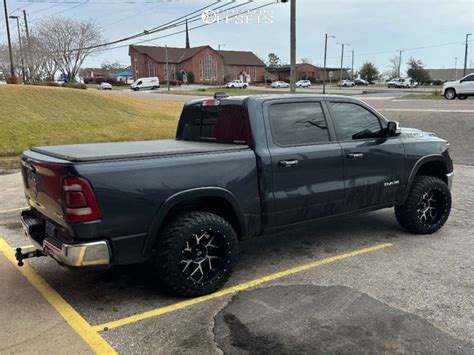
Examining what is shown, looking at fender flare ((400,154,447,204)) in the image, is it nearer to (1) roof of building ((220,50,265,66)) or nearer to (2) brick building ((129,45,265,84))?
(2) brick building ((129,45,265,84))

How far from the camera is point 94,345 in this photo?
10.8 feet

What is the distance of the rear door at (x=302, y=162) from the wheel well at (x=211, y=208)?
416 mm

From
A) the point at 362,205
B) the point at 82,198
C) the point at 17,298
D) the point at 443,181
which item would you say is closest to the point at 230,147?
the point at 82,198

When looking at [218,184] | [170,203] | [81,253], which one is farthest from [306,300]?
[81,253]

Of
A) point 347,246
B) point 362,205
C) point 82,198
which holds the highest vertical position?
point 82,198

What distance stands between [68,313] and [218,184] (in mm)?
1623

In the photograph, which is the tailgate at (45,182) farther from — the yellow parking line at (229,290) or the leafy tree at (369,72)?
the leafy tree at (369,72)

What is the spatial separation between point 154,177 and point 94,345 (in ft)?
4.28

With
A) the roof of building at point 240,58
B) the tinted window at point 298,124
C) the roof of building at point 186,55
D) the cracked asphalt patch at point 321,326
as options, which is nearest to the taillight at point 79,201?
the cracked asphalt patch at point 321,326

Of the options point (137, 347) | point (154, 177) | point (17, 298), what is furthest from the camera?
point (17, 298)

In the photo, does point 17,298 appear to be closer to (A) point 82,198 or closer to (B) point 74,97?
(A) point 82,198

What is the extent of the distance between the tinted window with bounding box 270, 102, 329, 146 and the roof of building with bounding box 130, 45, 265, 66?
95.4 metres

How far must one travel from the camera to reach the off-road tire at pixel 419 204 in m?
5.62

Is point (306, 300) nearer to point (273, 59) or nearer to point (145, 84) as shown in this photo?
point (145, 84)
